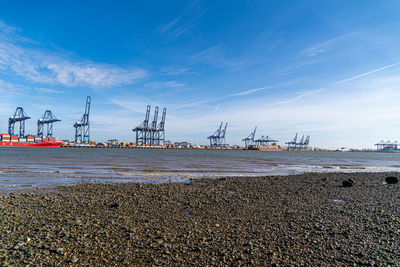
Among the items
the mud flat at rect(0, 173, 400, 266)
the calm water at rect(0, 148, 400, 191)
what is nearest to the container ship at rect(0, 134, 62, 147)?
the calm water at rect(0, 148, 400, 191)

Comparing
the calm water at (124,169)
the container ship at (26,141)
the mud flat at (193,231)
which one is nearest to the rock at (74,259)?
the mud flat at (193,231)

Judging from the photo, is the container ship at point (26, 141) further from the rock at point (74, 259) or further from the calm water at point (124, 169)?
the rock at point (74, 259)

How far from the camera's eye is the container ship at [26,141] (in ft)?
363

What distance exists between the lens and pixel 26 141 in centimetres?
11862

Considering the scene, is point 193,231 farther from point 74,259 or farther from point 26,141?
point 26,141

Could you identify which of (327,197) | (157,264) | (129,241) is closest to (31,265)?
(129,241)

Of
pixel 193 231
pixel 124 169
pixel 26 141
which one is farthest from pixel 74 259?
pixel 26 141

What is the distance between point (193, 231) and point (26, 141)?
143 metres

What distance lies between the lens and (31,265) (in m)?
4.14

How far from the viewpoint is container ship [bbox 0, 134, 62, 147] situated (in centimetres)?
11062

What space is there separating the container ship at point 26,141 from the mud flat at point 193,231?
131m

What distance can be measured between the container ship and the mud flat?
131 metres

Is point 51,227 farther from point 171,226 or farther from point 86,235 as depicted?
point 171,226

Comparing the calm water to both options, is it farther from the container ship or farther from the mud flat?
the container ship
